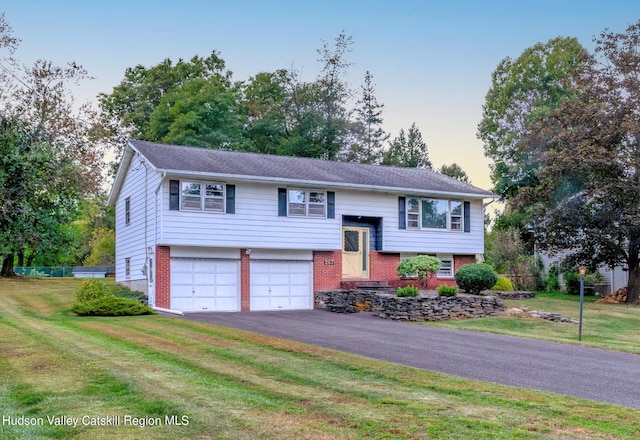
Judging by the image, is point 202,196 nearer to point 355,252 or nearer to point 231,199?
point 231,199

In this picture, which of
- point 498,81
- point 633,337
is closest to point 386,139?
point 498,81

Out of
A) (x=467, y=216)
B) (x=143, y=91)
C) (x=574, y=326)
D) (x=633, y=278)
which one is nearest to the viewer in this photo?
(x=574, y=326)

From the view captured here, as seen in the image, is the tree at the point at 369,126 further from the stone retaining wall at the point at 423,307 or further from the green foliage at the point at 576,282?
the stone retaining wall at the point at 423,307

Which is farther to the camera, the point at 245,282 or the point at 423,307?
the point at 245,282

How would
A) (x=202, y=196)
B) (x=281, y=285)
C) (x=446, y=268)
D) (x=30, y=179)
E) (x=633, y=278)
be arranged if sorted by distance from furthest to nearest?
(x=446, y=268) < (x=633, y=278) < (x=281, y=285) < (x=202, y=196) < (x=30, y=179)

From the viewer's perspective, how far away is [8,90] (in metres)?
16.9

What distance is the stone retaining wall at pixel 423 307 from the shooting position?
19.5m

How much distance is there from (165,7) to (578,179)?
17157 millimetres

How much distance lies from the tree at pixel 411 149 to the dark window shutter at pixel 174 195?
27995 millimetres

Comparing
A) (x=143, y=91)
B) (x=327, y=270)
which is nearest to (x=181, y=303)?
(x=327, y=270)

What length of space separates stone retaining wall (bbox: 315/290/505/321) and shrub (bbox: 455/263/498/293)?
2.04 m

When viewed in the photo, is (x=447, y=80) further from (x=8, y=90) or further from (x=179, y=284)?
(x=8, y=90)

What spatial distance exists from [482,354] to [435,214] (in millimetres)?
15314

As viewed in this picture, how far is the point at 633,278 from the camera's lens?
27.0 metres
